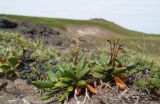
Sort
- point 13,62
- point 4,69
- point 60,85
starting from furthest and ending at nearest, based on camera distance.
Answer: point 13,62 → point 4,69 → point 60,85

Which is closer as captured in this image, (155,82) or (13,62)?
(155,82)

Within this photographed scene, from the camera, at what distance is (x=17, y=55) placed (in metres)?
9.13

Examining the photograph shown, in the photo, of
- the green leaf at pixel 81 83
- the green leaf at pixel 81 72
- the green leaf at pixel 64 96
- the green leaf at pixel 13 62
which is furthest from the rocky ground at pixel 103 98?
the green leaf at pixel 13 62

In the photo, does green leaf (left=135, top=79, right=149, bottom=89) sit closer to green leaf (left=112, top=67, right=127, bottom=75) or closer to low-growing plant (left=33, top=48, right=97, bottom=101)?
green leaf (left=112, top=67, right=127, bottom=75)

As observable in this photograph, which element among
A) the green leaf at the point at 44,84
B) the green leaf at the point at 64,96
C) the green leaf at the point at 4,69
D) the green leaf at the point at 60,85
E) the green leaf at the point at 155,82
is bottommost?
the green leaf at the point at 4,69

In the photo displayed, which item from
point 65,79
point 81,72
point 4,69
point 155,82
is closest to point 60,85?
point 65,79

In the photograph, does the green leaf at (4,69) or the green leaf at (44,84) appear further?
the green leaf at (4,69)

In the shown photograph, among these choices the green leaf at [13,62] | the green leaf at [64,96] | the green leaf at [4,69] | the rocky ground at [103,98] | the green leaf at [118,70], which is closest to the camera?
the rocky ground at [103,98]

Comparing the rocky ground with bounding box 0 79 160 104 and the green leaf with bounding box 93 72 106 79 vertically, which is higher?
the green leaf with bounding box 93 72 106 79

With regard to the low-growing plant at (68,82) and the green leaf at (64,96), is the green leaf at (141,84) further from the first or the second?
the green leaf at (64,96)

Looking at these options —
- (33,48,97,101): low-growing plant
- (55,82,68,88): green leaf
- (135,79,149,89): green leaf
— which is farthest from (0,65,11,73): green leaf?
(135,79,149,89): green leaf

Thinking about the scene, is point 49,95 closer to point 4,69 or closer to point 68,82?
point 68,82

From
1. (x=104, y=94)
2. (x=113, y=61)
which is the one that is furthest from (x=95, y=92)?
(x=113, y=61)

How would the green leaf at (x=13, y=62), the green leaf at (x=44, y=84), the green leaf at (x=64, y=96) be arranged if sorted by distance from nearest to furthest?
the green leaf at (x=64, y=96) < the green leaf at (x=44, y=84) < the green leaf at (x=13, y=62)
